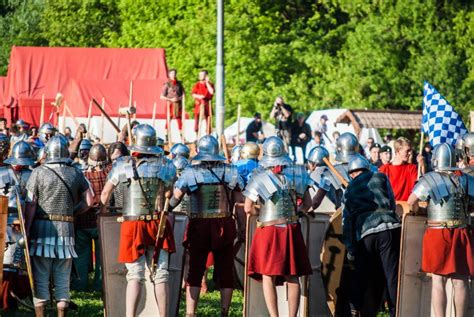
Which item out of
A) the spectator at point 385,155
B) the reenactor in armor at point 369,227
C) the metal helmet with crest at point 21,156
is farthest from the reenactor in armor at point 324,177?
the spectator at point 385,155

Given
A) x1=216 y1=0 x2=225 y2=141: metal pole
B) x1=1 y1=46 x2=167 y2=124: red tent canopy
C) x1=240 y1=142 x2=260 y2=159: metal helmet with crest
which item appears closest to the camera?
x1=240 y1=142 x2=260 y2=159: metal helmet with crest

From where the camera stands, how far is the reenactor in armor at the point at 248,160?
14.6 m

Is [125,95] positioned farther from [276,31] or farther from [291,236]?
[291,236]

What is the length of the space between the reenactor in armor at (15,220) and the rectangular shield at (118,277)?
0.78 m

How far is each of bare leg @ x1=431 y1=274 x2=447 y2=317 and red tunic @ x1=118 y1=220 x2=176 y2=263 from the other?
7.66ft

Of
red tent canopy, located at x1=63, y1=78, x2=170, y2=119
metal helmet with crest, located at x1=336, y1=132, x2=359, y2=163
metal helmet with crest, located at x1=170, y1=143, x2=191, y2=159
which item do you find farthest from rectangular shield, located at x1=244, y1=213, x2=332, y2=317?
red tent canopy, located at x1=63, y1=78, x2=170, y2=119

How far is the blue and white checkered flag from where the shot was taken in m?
16.7

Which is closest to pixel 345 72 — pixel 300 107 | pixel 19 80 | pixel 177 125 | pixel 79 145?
pixel 300 107

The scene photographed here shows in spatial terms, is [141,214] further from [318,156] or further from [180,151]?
[180,151]

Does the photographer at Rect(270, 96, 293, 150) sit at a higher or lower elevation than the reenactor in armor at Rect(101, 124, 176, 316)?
higher

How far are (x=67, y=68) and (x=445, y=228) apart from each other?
75.7ft

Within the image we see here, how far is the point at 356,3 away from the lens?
39500mm

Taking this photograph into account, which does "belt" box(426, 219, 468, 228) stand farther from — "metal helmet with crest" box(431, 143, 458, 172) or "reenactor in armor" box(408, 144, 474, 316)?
"metal helmet with crest" box(431, 143, 458, 172)

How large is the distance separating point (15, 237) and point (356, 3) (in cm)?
2866
